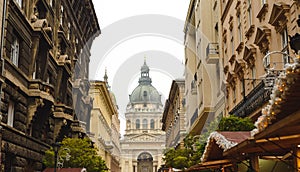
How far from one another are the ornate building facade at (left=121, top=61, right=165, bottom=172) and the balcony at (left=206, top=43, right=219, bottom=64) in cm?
12368

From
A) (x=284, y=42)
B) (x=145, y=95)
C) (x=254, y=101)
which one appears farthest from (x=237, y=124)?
(x=145, y=95)

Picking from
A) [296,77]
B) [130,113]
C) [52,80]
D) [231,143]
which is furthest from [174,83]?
[130,113]

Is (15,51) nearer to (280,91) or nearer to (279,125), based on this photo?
(279,125)

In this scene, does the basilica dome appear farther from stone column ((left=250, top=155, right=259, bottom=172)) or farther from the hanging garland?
the hanging garland

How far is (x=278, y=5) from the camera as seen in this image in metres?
18.5

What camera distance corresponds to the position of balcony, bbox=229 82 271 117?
67.9 ft

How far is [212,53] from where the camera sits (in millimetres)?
35844

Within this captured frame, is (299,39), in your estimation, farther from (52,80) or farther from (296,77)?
(52,80)

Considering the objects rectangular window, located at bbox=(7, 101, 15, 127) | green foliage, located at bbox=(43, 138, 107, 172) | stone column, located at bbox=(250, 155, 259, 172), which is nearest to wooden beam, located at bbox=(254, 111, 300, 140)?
stone column, located at bbox=(250, 155, 259, 172)

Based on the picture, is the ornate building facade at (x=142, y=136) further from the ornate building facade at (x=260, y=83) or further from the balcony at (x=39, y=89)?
the balcony at (x=39, y=89)

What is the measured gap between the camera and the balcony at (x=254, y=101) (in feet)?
67.9

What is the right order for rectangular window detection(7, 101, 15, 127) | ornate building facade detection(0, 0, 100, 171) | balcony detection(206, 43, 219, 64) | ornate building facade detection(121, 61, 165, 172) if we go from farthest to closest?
ornate building facade detection(121, 61, 165, 172)
balcony detection(206, 43, 219, 64)
rectangular window detection(7, 101, 15, 127)
ornate building facade detection(0, 0, 100, 171)

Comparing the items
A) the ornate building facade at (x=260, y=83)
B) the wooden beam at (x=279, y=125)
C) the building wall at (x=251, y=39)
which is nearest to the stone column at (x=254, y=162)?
the ornate building facade at (x=260, y=83)

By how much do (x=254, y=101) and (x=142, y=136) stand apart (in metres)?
147
